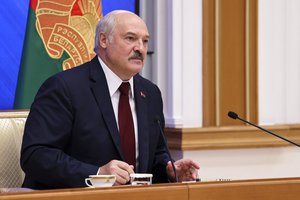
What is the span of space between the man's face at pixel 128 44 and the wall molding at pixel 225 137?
118 cm

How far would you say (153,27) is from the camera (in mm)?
4488

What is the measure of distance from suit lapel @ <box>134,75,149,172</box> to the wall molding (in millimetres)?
1003

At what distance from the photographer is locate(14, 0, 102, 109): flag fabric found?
4.18m

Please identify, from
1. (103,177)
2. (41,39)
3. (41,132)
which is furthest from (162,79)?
(103,177)

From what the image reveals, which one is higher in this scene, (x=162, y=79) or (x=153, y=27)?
(x=153, y=27)

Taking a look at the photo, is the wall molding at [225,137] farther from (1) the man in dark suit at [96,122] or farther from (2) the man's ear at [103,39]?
(2) the man's ear at [103,39]

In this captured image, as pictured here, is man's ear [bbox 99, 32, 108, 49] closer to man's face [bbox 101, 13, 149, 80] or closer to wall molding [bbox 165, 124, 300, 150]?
man's face [bbox 101, 13, 149, 80]

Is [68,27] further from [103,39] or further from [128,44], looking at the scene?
[128,44]

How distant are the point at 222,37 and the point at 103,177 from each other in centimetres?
218

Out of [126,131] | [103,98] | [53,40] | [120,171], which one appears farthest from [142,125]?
[53,40]

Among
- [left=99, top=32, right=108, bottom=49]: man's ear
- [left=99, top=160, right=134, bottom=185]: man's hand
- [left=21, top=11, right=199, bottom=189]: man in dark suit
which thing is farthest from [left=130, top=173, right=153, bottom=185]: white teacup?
[left=99, top=32, right=108, bottom=49]: man's ear

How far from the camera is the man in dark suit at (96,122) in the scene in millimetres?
3023

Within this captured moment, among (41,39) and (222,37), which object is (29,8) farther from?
(222,37)

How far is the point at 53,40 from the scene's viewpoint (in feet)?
14.0
